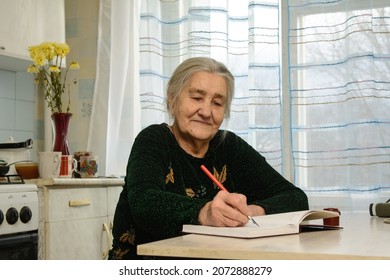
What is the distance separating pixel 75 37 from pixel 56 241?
1333 millimetres

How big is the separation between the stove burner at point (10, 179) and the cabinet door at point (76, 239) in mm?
221

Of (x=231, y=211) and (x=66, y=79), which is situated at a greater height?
(x=66, y=79)

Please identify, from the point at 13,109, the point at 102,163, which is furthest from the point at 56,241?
the point at 13,109

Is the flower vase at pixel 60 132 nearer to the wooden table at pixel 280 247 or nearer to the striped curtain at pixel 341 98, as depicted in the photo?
the striped curtain at pixel 341 98

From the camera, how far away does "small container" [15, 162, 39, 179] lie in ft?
7.77

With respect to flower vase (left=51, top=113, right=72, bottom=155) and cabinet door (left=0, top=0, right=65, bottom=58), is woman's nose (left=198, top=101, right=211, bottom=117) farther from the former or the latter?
cabinet door (left=0, top=0, right=65, bottom=58)

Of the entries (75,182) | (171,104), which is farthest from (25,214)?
(171,104)

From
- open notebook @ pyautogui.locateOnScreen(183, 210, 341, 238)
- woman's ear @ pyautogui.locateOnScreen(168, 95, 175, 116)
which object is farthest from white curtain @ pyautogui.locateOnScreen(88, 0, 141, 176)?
open notebook @ pyautogui.locateOnScreen(183, 210, 341, 238)

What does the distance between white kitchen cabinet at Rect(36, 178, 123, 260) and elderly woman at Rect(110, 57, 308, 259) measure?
2.90 ft

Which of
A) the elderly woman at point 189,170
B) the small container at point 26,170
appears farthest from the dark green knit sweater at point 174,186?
the small container at point 26,170

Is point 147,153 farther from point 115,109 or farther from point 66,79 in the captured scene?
point 66,79

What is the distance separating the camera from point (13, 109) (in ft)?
9.30

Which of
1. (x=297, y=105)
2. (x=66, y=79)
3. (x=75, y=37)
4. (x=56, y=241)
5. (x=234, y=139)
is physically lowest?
(x=56, y=241)

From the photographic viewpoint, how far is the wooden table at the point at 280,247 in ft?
2.44
